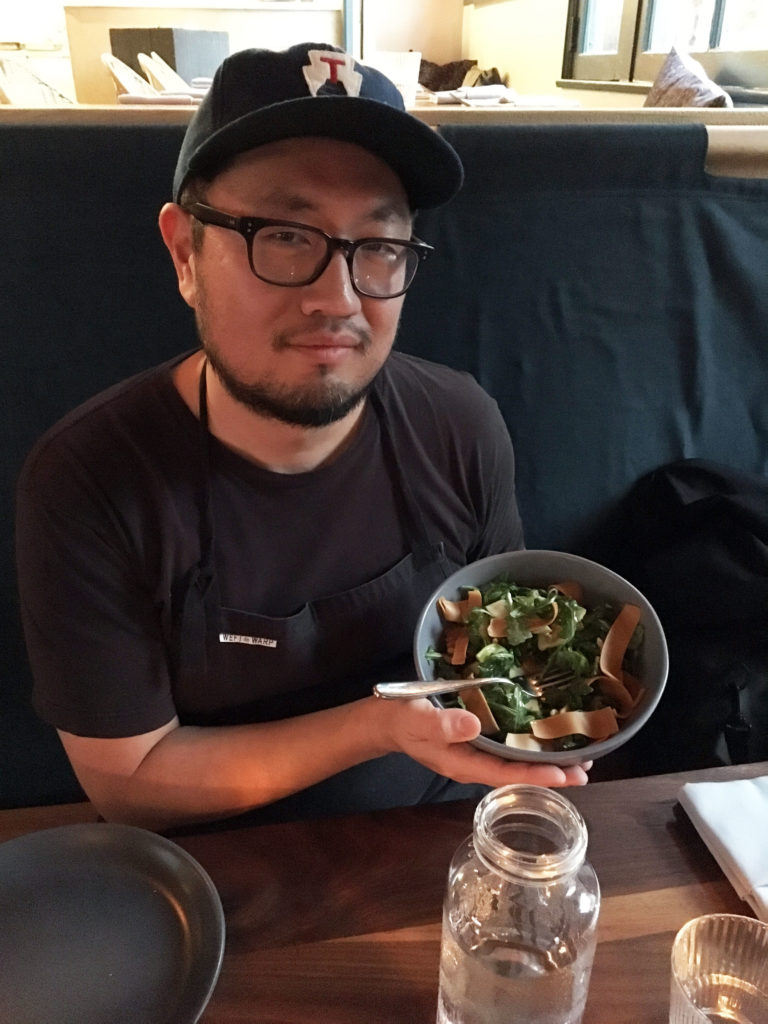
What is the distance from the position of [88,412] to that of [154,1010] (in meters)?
0.61

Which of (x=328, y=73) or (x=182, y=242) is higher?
(x=328, y=73)

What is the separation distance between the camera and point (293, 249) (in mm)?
876

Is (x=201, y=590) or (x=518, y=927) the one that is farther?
(x=201, y=590)

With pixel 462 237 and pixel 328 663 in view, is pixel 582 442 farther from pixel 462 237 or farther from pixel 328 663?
pixel 328 663

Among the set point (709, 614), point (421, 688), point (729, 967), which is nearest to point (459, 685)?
point (421, 688)

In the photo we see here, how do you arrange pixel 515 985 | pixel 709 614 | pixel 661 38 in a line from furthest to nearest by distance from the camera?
pixel 661 38 < pixel 709 614 < pixel 515 985

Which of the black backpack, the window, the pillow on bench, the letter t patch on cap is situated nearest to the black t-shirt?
the letter t patch on cap

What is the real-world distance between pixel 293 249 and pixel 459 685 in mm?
492

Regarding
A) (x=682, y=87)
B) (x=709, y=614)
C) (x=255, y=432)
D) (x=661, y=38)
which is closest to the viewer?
(x=255, y=432)

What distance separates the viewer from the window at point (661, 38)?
111 inches

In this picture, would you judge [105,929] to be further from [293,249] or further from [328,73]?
[328,73]

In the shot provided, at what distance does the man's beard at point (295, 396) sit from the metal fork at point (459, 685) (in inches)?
12.7

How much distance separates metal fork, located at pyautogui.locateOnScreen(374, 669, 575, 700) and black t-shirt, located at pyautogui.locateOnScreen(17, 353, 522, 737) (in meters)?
0.23

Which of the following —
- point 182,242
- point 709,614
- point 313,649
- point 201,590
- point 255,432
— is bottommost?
point 709,614
